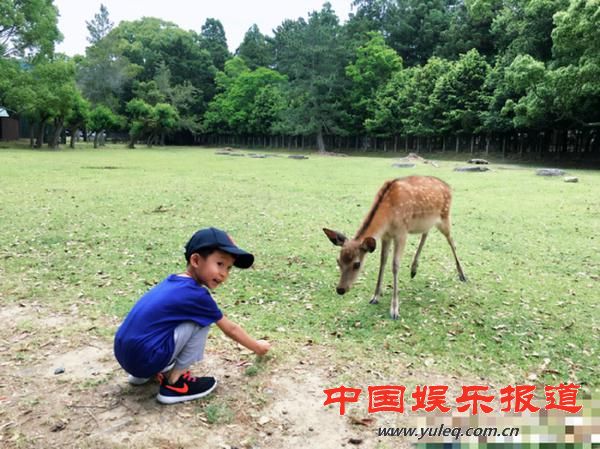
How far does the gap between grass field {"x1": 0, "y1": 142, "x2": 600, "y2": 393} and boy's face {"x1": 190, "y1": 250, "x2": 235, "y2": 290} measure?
130 centimetres

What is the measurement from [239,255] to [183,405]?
1128 millimetres

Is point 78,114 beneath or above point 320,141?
Answer: above

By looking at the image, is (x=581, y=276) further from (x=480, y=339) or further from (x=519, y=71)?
(x=519, y=71)

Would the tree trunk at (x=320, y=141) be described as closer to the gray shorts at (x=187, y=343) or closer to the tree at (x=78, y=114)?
the tree at (x=78, y=114)

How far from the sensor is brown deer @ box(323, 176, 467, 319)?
4.73m

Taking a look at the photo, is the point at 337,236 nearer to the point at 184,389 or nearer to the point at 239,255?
the point at 239,255

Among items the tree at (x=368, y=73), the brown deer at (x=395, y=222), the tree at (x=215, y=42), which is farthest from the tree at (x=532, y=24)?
the tree at (x=215, y=42)

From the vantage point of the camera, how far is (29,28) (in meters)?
35.4

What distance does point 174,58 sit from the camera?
6297 centimetres

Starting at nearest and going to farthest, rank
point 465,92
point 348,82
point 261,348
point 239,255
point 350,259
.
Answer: point 239,255 < point 261,348 < point 350,259 < point 465,92 < point 348,82

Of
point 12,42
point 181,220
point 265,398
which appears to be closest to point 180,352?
point 265,398

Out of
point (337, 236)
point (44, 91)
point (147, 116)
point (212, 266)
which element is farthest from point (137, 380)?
point (147, 116)

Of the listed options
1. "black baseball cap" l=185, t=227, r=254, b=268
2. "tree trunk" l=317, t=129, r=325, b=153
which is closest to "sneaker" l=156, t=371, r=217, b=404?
"black baseball cap" l=185, t=227, r=254, b=268

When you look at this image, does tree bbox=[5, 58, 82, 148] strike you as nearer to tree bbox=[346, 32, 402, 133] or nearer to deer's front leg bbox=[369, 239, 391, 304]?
tree bbox=[346, 32, 402, 133]
